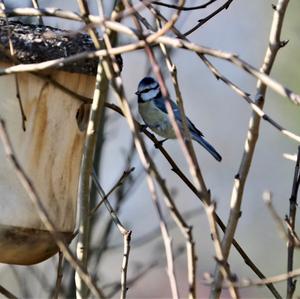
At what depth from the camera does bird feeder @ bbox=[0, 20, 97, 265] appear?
234 cm

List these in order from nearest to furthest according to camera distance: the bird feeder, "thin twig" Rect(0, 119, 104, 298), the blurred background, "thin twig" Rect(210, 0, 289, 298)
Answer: "thin twig" Rect(0, 119, 104, 298)
"thin twig" Rect(210, 0, 289, 298)
the bird feeder
the blurred background

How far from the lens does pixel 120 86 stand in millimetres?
1718

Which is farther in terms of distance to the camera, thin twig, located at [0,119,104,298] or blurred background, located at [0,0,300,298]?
blurred background, located at [0,0,300,298]

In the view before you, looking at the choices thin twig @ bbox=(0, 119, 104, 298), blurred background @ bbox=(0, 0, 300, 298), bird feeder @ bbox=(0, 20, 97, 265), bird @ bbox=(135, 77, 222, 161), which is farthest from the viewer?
blurred background @ bbox=(0, 0, 300, 298)

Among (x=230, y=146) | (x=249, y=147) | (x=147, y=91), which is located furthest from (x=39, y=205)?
(x=230, y=146)

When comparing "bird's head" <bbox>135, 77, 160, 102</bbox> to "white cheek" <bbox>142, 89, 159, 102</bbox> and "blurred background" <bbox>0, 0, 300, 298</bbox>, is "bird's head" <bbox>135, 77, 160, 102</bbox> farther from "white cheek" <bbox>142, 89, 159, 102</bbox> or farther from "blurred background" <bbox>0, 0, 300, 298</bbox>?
"blurred background" <bbox>0, 0, 300, 298</bbox>

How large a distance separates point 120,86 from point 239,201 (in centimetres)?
39

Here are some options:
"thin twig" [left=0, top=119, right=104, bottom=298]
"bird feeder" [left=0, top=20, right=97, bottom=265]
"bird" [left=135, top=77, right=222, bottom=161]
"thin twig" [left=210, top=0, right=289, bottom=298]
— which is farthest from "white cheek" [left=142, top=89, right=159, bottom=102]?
"thin twig" [left=0, top=119, right=104, bottom=298]

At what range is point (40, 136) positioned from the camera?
2.40 metres

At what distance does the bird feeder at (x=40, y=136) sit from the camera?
7.69 ft

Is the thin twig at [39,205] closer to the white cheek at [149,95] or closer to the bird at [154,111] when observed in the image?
the bird at [154,111]

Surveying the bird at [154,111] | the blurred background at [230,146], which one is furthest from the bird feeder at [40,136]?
the blurred background at [230,146]

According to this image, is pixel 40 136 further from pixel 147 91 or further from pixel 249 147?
pixel 147 91

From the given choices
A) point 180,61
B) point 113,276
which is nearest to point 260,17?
point 180,61
